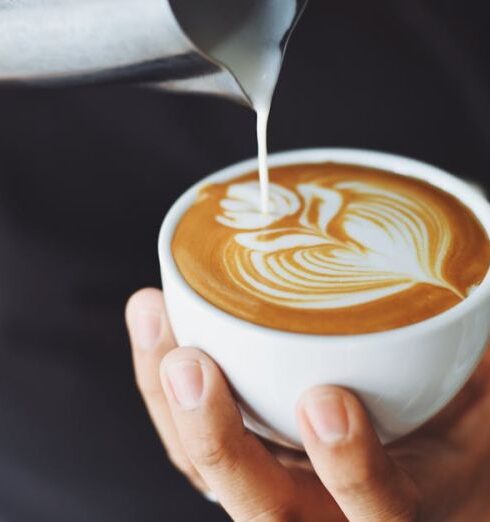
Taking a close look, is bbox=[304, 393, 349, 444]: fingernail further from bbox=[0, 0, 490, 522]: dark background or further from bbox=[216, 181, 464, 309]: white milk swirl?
bbox=[0, 0, 490, 522]: dark background

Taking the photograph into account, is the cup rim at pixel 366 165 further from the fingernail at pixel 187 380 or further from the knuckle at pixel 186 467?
the knuckle at pixel 186 467

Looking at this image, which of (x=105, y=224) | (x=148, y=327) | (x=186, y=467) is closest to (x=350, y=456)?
(x=148, y=327)

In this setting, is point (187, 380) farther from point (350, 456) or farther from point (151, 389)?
point (151, 389)

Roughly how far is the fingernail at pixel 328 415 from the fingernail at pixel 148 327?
28 centimetres

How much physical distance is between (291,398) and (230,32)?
314 millimetres

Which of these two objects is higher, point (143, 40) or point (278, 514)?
point (143, 40)

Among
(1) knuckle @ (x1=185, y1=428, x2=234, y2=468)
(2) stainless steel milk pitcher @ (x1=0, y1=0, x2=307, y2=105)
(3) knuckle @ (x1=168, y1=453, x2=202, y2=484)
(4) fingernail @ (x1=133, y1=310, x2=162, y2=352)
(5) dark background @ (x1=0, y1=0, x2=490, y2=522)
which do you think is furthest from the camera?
(5) dark background @ (x1=0, y1=0, x2=490, y2=522)

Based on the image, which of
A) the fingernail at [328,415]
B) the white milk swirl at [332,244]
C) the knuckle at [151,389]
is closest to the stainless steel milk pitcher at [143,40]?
the white milk swirl at [332,244]

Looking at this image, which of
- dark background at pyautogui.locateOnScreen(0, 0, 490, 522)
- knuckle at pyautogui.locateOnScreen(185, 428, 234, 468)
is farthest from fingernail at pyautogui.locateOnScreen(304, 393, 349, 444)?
dark background at pyautogui.locateOnScreen(0, 0, 490, 522)

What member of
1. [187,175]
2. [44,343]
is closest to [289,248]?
[187,175]

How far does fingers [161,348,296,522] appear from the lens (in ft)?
2.29

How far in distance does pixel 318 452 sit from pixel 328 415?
51mm

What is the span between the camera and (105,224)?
1.19m

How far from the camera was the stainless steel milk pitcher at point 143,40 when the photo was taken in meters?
Result: 0.62
